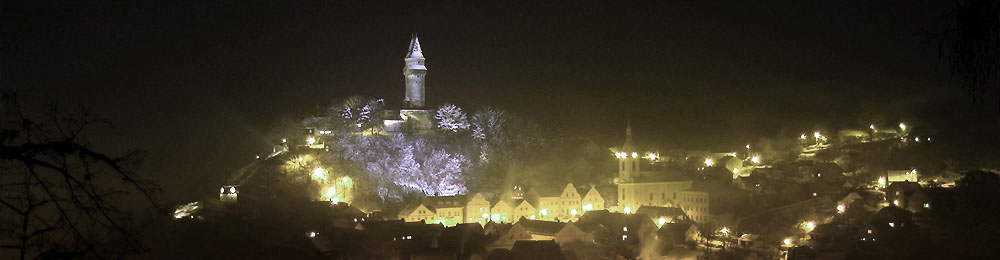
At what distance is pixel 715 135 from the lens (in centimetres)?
5184

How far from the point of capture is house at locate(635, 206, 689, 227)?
1190 inches

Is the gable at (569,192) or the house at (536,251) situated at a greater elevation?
the gable at (569,192)

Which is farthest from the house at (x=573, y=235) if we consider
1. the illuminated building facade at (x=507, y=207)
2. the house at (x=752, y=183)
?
the house at (x=752, y=183)

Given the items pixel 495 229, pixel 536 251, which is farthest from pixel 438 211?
pixel 536 251

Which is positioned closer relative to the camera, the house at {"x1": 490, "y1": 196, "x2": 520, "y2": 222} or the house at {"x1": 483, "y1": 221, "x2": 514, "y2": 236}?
the house at {"x1": 483, "y1": 221, "x2": 514, "y2": 236}

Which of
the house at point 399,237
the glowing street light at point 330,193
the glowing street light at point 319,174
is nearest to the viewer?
the house at point 399,237

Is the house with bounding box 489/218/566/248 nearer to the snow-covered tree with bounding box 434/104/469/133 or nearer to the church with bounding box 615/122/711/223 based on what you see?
the church with bounding box 615/122/711/223

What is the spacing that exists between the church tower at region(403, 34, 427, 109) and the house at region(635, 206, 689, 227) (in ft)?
45.0

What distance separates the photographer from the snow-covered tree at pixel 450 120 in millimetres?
36438

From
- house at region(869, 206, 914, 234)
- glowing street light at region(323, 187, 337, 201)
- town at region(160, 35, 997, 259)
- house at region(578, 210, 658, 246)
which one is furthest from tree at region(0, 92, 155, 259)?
glowing street light at region(323, 187, 337, 201)

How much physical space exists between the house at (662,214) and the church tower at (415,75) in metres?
13.7

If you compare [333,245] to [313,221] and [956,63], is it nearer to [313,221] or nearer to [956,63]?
[313,221]

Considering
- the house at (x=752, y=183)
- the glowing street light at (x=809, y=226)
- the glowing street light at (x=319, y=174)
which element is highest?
the glowing street light at (x=319, y=174)

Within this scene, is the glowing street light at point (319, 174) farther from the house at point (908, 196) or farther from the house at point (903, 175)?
the house at point (903, 175)
